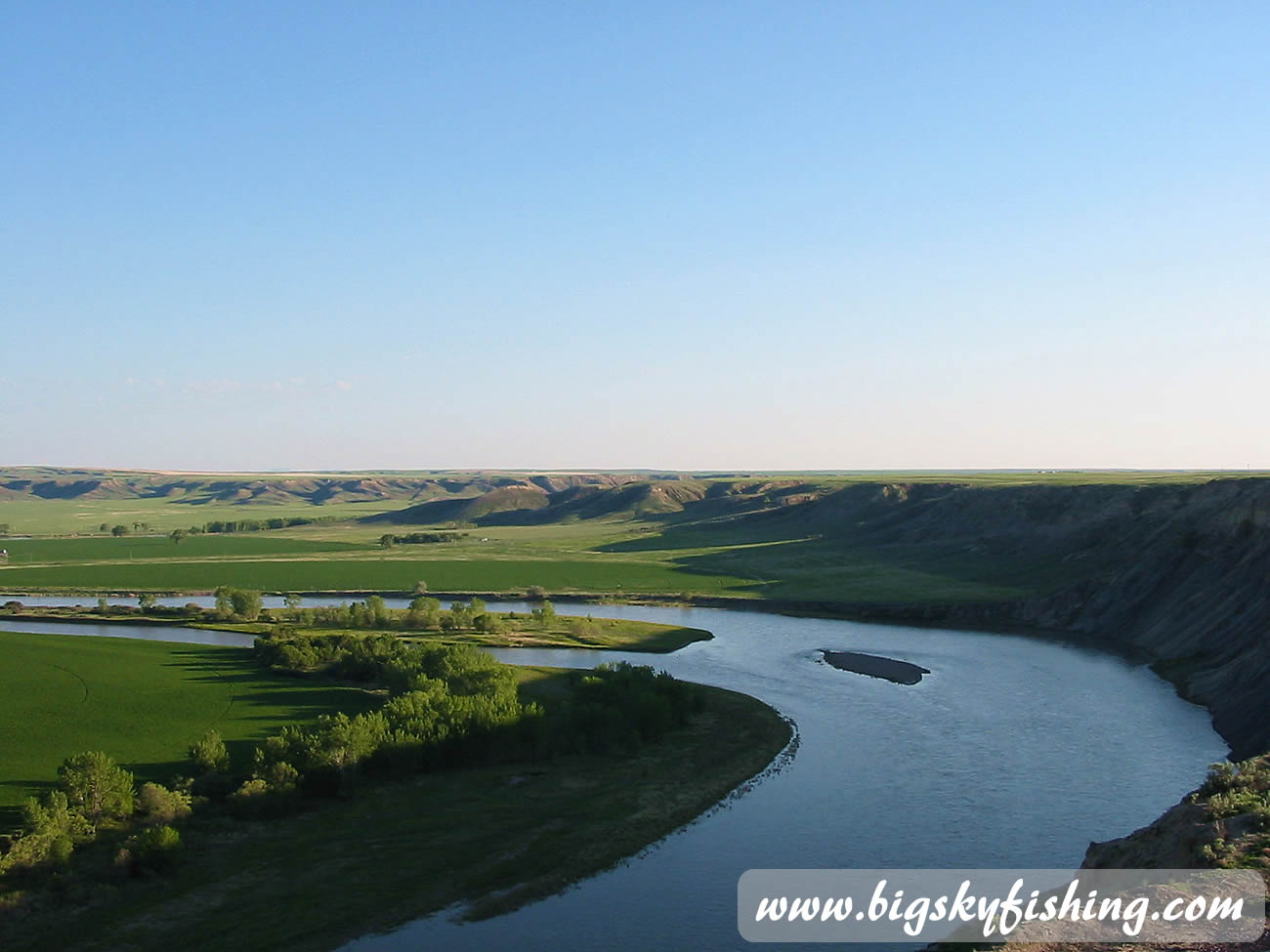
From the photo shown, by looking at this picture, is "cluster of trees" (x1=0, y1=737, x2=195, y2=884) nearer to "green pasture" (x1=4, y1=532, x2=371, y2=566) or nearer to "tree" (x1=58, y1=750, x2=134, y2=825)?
"tree" (x1=58, y1=750, x2=134, y2=825)

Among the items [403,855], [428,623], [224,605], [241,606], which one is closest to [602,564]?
[428,623]

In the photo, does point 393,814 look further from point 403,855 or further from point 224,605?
point 224,605

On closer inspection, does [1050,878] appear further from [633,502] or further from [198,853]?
[633,502]

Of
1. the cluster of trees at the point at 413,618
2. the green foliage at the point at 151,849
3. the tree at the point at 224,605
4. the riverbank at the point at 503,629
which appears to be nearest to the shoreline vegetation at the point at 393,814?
the green foliage at the point at 151,849

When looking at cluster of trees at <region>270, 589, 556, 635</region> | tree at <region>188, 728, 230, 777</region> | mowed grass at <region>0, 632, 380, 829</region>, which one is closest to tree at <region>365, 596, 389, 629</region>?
cluster of trees at <region>270, 589, 556, 635</region>

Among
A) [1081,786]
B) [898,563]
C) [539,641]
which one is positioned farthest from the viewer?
[898,563]

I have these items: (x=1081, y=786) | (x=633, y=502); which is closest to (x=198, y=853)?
(x=1081, y=786)
